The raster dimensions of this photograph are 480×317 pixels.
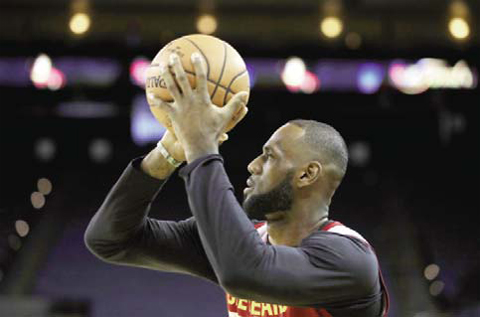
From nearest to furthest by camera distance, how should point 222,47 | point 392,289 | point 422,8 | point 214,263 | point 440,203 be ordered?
point 214,263 < point 222,47 < point 392,289 < point 422,8 < point 440,203

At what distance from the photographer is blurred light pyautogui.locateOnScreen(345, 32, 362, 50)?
1304 cm

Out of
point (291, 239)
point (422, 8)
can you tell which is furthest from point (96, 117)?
point (291, 239)

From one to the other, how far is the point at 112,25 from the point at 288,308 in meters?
11.7

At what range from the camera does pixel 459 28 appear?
13812 mm

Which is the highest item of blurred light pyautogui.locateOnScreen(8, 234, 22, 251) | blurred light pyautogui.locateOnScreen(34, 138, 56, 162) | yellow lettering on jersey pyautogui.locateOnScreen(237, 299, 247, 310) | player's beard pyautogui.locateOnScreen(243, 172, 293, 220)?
player's beard pyautogui.locateOnScreen(243, 172, 293, 220)

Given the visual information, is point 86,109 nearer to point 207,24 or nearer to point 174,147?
point 207,24

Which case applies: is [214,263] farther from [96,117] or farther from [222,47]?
[96,117]

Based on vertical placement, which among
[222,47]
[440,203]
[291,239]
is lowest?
[440,203]

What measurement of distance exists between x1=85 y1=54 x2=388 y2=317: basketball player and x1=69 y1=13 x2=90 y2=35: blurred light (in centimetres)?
1087

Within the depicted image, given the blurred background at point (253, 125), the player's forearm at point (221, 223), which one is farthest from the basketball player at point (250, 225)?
the blurred background at point (253, 125)

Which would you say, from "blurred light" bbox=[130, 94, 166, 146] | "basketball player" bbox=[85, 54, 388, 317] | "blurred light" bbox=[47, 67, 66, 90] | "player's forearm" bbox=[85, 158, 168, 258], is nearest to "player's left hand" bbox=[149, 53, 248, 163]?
"basketball player" bbox=[85, 54, 388, 317]

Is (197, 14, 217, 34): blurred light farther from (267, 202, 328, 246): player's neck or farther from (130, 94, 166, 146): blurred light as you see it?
(267, 202, 328, 246): player's neck

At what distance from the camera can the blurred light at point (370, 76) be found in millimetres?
13031

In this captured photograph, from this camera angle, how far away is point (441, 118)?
47.7 feet
